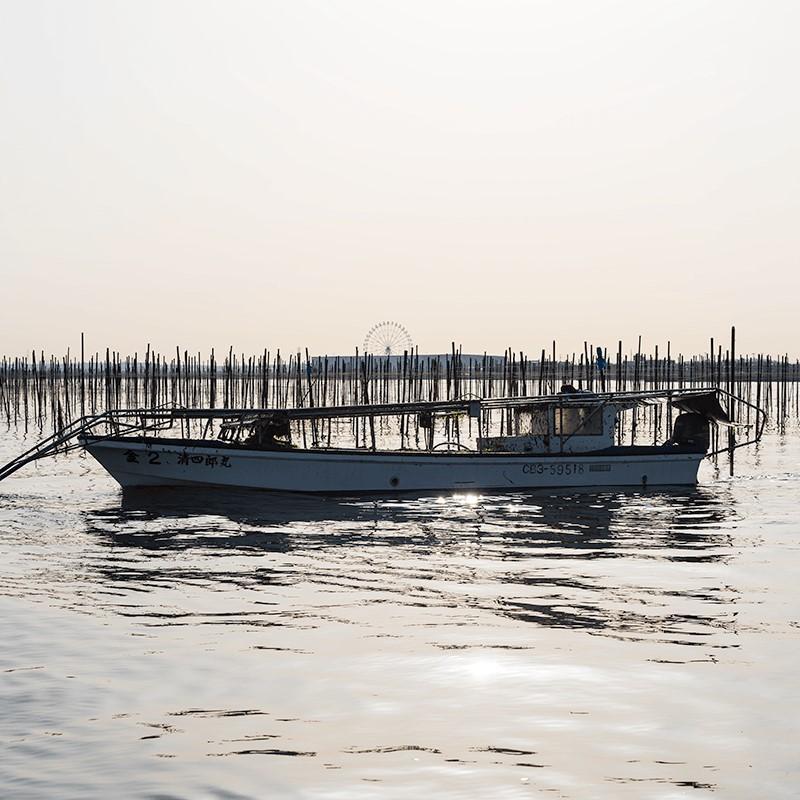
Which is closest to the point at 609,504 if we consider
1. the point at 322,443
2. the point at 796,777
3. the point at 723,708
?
the point at 723,708

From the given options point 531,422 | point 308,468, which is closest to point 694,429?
point 531,422

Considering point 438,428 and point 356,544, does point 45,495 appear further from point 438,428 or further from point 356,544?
point 438,428

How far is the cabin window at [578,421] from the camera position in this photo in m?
32.5

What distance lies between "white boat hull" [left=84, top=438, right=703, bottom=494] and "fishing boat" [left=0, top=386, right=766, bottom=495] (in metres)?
0.03

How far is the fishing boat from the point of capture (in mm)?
29422

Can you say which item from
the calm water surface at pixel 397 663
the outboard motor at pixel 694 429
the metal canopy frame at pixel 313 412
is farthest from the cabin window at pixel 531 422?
the calm water surface at pixel 397 663

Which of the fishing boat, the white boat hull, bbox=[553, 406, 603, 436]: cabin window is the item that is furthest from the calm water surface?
bbox=[553, 406, 603, 436]: cabin window

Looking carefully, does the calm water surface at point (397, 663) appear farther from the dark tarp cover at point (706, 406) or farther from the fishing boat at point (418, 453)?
the dark tarp cover at point (706, 406)

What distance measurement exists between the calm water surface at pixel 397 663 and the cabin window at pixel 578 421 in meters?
9.16

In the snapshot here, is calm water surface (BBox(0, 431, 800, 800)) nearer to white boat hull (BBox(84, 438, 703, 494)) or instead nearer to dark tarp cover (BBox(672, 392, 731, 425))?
white boat hull (BBox(84, 438, 703, 494))

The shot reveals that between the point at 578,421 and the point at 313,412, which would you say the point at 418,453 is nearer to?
the point at 313,412

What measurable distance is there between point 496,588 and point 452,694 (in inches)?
234

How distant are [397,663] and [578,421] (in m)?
21.6

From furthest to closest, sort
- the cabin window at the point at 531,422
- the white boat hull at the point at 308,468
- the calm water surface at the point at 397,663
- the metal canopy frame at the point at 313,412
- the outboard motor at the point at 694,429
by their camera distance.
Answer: the outboard motor at the point at 694,429 < the cabin window at the point at 531,422 < the white boat hull at the point at 308,468 < the metal canopy frame at the point at 313,412 < the calm water surface at the point at 397,663
